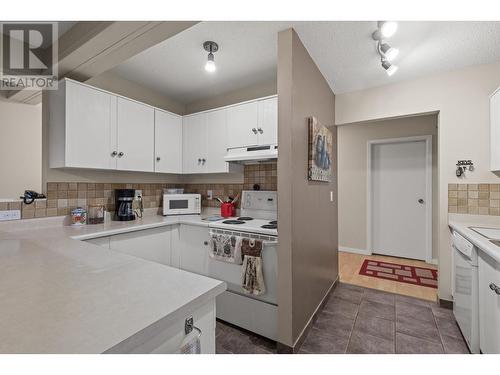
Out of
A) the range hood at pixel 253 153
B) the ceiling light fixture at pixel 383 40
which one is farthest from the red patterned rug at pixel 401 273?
the ceiling light fixture at pixel 383 40

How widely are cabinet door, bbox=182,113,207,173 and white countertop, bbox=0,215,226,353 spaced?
1790mm

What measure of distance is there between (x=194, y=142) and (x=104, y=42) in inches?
53.8

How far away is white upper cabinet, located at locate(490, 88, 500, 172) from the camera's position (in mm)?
1832

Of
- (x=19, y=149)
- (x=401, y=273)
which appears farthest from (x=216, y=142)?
(x=401, y=273)

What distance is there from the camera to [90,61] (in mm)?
1788

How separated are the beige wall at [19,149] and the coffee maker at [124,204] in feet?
2.21

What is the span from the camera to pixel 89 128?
6.69 ft

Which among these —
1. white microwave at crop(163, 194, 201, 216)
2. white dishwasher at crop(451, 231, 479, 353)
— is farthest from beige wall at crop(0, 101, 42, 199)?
white dishwasher at crop(451, 231, 479, 353)

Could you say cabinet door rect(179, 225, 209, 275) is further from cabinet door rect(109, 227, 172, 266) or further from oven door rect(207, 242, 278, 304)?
oven door rect(207, 242, 278, 304)

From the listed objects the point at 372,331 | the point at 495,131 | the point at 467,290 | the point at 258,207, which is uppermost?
the point at 495,131

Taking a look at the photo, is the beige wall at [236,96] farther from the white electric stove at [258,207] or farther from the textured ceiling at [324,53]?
the white electric stove at [258,207]

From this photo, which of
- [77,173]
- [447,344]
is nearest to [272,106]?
[77,173]

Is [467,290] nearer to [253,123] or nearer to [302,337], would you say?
[302,337]

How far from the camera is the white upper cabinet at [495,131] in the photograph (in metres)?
1.83
